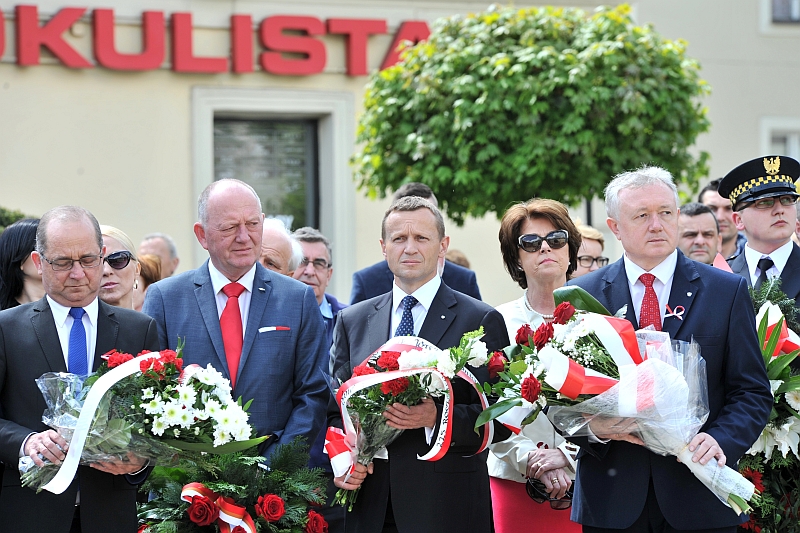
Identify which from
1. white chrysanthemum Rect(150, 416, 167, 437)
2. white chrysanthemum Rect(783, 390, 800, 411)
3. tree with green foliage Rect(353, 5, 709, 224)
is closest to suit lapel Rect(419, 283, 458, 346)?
white chrysanthemum Rect(150, 416, 167, 437)

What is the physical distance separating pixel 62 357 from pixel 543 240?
236 cm

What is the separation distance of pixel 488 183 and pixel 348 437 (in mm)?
5754

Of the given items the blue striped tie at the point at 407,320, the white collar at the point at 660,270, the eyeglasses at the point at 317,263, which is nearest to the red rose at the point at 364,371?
the blue striped tie at the point at 407,320

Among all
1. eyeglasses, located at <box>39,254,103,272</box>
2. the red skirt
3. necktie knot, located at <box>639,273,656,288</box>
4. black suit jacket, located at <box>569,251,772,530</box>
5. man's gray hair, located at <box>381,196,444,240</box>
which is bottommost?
the red skirt

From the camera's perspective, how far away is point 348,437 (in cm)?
414

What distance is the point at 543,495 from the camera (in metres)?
4.75

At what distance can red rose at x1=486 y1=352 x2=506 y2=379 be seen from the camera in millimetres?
3953

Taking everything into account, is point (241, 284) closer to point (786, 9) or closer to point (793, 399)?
point (793, 399)

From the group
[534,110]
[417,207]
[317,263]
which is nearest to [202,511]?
[417,207]

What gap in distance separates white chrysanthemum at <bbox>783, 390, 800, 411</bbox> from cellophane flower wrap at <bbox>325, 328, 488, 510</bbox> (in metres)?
1.54

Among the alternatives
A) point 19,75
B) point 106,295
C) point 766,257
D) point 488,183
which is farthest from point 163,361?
point 19,75

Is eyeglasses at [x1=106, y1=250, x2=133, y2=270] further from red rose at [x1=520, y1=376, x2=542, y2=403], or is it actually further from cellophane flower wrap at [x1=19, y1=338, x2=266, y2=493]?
red rose at [x1=520, y1=376, x2=542, y2=403]

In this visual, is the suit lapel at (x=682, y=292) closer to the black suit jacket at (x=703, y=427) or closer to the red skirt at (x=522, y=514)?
the black suit jacket at (x=703, y=427)

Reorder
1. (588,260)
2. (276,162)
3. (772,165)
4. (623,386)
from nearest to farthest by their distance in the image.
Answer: (623,386), (772,165), (588,260), (276,162)
